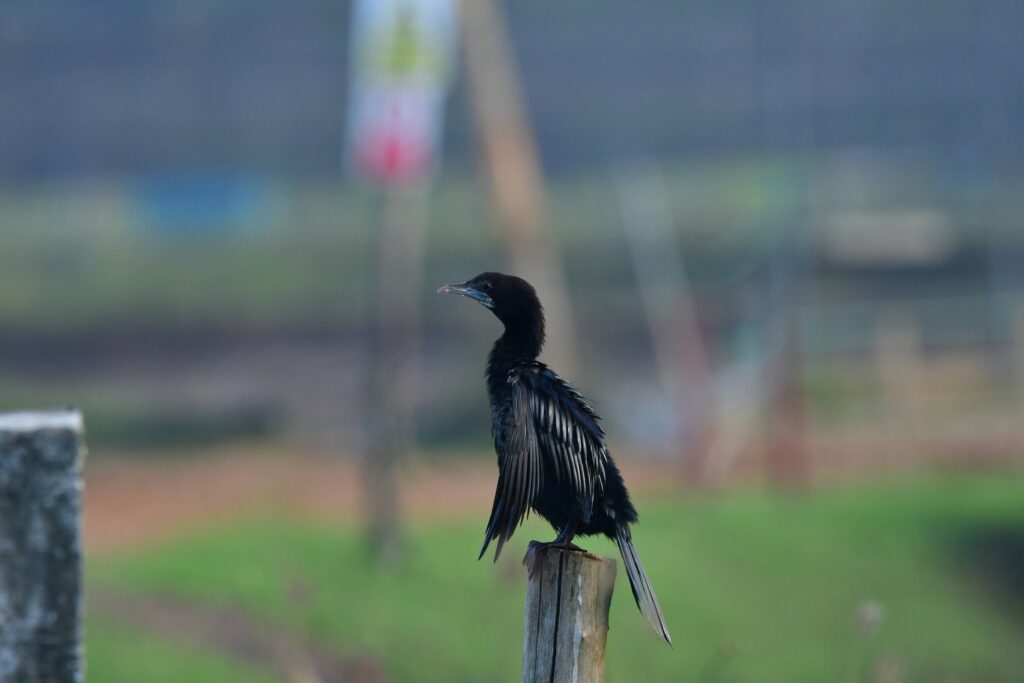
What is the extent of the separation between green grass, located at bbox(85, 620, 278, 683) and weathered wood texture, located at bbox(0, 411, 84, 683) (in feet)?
10.4

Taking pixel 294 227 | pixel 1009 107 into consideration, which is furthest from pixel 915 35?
pixel 294 227

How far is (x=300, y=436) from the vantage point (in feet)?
43.7

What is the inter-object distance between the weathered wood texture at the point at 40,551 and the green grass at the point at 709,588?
2.97 metres

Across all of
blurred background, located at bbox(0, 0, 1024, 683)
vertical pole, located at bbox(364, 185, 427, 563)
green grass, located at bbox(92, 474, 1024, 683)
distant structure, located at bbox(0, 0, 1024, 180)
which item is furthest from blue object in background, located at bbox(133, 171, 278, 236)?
green grass, located at bbox(92, 474, 1024, 683)

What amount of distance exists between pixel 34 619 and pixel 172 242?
43.7 feet

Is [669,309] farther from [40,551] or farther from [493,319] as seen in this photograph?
[40,551]

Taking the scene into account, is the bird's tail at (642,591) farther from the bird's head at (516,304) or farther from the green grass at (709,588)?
the green grass at (709,588)

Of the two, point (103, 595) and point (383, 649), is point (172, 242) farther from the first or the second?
point (383, 649)

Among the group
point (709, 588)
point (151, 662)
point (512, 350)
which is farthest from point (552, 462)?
point (709, 588)

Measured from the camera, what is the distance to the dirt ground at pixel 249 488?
10.5 m

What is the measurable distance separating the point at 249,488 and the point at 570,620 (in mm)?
8538

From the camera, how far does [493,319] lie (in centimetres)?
1461

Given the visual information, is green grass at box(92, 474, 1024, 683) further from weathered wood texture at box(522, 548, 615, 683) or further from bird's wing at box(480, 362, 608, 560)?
weathered wood texture at box(522, 548, 615, 683)

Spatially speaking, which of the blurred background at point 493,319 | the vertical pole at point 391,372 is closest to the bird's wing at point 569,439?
the blurred background at point 493,319
